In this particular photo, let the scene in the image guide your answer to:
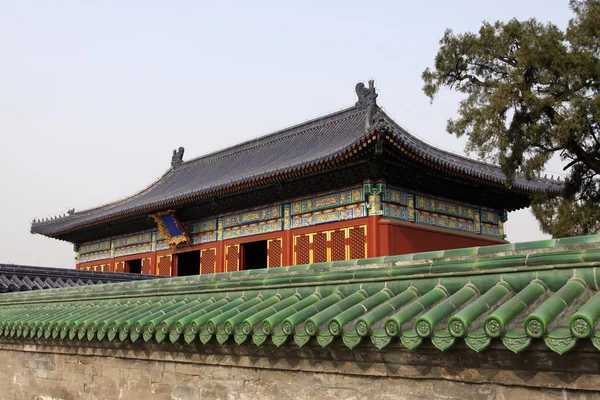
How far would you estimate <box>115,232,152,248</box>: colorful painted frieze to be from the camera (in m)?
20.4

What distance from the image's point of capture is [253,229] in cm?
1675

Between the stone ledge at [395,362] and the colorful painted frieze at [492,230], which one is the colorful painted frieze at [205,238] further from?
the stone ledge at [395,362]

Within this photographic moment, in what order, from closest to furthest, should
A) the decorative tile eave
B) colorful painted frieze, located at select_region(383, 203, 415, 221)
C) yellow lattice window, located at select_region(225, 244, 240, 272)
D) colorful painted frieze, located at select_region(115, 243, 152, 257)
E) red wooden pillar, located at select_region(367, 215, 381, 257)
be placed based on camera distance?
the decorative tile eave → red wooden pillar, located at select_region(367, 215, 381, 257) → colorful painted frieze, located at select_region(383, 203, 415, 221) → yellow lattice window, located at select_region(225, 244, 240, 272) → colorful painted frieze, located at select_region(115, 243, 152, 257)

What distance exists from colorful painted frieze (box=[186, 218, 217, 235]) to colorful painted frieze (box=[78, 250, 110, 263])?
16.7ft

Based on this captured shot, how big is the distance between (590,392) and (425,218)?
11887 millimetres

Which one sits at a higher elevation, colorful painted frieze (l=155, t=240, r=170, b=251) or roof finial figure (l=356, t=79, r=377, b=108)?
roof finial figure (l=356, t=79, r=377, b=108)

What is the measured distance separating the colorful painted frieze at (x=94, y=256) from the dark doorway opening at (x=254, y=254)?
20.3 feet

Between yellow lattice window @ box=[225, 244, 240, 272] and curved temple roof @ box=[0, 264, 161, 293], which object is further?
yellow lattice window @ box=[225, 244, 240, 272]

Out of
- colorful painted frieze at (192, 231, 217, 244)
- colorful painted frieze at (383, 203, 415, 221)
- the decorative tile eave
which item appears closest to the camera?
the decorative tile eave

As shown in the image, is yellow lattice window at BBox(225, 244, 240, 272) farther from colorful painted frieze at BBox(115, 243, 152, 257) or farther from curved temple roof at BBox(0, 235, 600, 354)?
curved temple roof at BBox(0, 235, 600, 354)

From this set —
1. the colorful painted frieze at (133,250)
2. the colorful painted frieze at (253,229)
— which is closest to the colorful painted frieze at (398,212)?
the colorful painted frieze at (253,229)

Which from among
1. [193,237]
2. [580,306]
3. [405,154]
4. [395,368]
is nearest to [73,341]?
[395,368]

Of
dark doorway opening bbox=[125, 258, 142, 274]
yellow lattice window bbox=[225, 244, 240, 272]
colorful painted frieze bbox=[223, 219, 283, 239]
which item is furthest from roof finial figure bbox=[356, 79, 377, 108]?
dark doorway opening bbox=[125, 258, 142, 274]

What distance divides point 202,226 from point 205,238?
1.28ft
